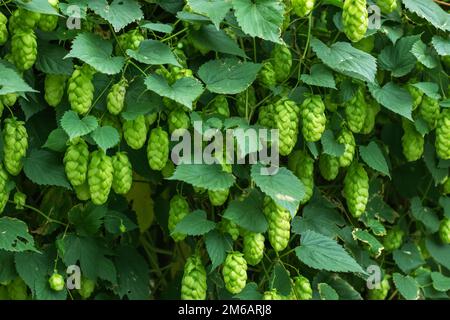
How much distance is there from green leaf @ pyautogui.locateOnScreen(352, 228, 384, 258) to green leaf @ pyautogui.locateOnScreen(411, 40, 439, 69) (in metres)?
0.46

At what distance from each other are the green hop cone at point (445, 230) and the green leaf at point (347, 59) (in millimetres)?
628

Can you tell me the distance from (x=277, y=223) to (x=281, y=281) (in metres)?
0.17

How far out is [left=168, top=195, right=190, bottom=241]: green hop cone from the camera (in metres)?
1.73

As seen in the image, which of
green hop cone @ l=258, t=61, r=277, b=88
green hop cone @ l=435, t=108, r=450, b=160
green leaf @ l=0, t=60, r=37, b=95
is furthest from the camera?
green hop cone @ l=435, t=108, r=450, b=160

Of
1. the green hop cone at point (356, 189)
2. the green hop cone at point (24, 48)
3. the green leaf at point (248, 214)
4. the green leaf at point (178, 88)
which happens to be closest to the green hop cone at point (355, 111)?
the green hop cone at point (356, 189)

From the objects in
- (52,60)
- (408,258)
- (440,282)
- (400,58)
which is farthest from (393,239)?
(52,60)

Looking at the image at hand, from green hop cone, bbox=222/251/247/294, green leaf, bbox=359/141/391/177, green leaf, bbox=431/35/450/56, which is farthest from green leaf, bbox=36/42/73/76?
green leaf, bbox=431/35/450/56

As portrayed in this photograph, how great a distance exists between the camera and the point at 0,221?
1.62 meters

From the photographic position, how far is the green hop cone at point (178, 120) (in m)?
1.62

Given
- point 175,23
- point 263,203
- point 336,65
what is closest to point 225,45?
point 175,23

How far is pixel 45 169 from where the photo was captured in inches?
64.3

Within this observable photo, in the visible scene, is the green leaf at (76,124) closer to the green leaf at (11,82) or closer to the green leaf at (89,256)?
the green leaf at (11,82)

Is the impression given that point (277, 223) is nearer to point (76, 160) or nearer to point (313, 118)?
point (313, 118)

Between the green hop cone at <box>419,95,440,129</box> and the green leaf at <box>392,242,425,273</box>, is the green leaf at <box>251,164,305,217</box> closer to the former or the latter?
the green hop cone at <box>419,95,440,129</box>
